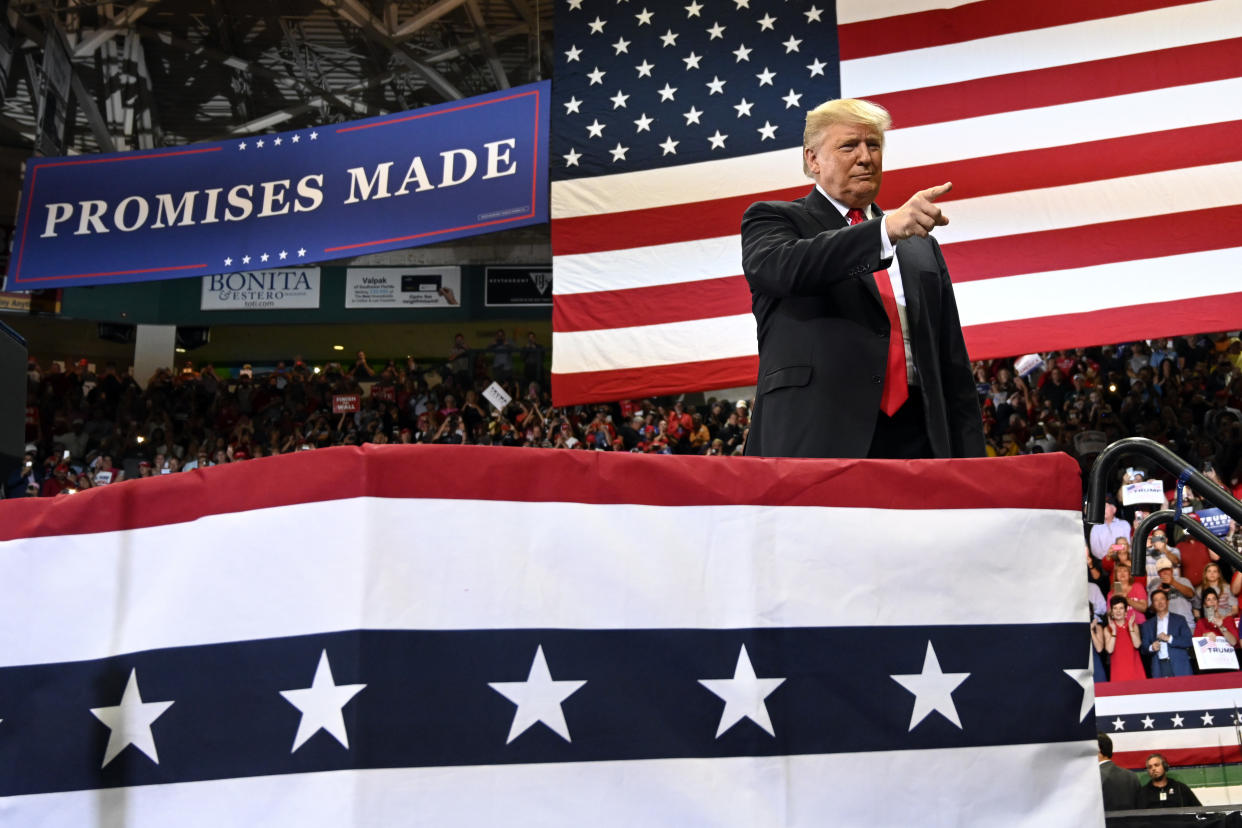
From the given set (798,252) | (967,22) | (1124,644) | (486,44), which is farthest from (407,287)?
(798,252)

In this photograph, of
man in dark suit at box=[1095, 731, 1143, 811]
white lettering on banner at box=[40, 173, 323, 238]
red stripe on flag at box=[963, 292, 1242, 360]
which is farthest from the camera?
white lettering on banner at box=[40, 173, 323, 238]

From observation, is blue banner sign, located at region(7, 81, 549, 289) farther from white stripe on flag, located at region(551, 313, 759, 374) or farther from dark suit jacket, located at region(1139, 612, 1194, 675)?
dark suit jacket, located at region(1139, 612, 1194, 675)

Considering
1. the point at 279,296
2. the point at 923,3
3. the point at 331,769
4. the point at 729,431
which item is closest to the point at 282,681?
the point at 331,769

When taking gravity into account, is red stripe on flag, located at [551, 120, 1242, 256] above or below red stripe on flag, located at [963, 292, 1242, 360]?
above

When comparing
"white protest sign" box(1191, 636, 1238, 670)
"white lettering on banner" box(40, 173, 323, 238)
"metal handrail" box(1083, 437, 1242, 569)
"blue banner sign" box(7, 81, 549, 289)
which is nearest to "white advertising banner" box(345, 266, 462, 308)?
"blue banner sign" box(7, 81, 549, 289)

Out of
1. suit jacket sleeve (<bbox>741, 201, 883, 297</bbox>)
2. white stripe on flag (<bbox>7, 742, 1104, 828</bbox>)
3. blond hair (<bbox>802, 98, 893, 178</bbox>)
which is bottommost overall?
white stripe on flag (<bbox>7, 742, 1104, 828</bbox>)

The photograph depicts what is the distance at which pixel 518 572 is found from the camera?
65.3 inches

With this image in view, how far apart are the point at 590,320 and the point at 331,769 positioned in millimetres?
5467

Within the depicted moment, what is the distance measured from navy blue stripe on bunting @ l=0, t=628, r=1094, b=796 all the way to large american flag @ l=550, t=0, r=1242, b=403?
452cm

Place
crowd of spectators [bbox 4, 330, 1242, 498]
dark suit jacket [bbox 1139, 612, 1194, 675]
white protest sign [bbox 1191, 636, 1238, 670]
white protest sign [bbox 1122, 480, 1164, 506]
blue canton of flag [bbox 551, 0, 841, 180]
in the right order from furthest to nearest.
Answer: crowd of spectators [bbox 4, 330, 1242, 498] → dark suit jacket [bbox 1139, 612, 1194, 675] → white protest sign [bbox 1191, 636, 1238, 670] → blue canton of flag [bbox 551, 0, 841, 180] → white protest sign [bbox 1122, 480, 1164, 506]

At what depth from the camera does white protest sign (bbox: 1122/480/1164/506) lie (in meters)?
4.53

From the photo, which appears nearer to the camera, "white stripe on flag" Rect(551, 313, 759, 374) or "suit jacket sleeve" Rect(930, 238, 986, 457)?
"suit jacket sleeve" Rect(930, 238, 986, 457)

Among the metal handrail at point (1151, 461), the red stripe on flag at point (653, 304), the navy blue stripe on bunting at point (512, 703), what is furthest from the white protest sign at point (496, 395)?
the navy blue stripe on bunting at point (512, 703)

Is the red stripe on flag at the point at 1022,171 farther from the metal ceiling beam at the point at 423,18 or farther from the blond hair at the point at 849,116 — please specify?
the metal ceiling beam at the point at 423,18
